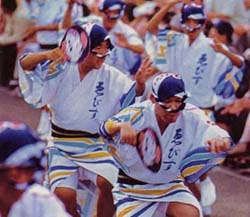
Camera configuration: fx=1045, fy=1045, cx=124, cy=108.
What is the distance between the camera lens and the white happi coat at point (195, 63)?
793 cm

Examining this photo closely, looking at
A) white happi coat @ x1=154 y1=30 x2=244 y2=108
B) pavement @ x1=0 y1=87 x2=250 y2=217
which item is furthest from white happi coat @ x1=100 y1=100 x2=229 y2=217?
white happi coat @ x1=154 y1=30 x2=244 y2=108

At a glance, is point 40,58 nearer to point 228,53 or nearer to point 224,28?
point 228,53

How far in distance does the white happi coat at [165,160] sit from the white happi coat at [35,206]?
148cm

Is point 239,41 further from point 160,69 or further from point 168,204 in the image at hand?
point 168,204

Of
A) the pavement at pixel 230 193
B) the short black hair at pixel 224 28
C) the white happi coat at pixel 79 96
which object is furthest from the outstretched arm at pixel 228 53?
the white happi coat at pixel 79 96

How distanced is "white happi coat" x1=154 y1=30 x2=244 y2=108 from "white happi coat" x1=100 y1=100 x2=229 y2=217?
7.42 feet

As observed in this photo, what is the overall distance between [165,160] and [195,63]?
8.16ft

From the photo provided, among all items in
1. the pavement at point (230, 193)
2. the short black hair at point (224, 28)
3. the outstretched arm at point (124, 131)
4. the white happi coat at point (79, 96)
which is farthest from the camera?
the short black hair at point (224, 28)

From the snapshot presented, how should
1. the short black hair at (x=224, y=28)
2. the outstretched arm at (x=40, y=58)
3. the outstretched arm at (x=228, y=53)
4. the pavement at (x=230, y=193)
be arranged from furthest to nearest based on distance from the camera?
the short black hair at (x=224, y=28) < the outstretched arm at (x=228, y=53) < the pavement at (x=230, y=193) < the outstretched arm at (x=40, y=58)

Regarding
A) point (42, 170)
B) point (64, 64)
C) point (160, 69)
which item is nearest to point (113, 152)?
point (64, 64)

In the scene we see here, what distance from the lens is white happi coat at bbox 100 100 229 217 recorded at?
5.53 metres

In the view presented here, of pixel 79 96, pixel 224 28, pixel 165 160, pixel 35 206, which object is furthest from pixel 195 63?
pixel 35 206

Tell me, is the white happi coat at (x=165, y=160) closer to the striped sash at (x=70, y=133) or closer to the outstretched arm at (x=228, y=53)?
the striped sash at (x=70, y=133)

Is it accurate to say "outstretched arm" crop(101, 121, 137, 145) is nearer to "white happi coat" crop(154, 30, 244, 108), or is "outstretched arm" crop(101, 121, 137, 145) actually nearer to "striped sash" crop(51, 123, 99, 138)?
"striped sash" crop(51, 123, 99, 138)
